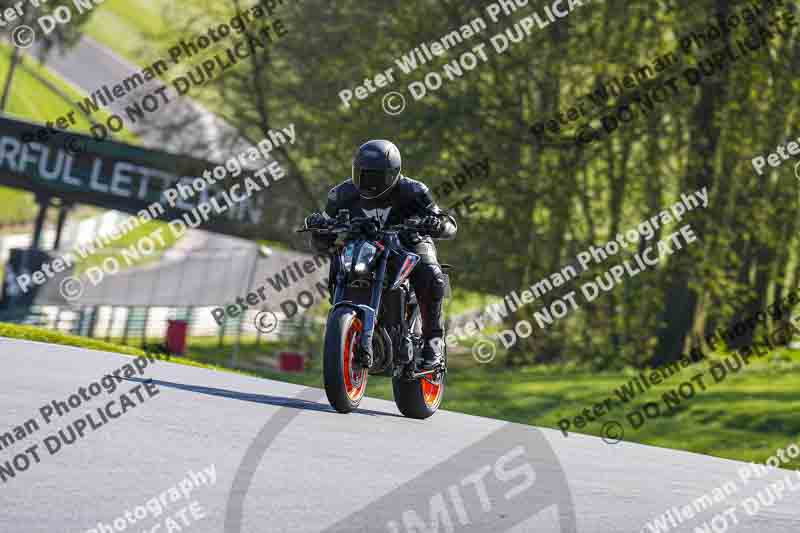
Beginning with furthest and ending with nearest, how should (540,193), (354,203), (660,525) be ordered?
(540,193), (354,203), (660,525)

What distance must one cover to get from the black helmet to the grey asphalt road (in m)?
1.74

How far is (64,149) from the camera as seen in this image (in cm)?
3266

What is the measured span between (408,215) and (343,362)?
1.53 meters

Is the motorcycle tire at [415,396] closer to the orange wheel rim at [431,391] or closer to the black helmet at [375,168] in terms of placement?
the orange wheel rim at [431,391]

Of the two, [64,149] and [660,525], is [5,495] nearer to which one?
[660,525]

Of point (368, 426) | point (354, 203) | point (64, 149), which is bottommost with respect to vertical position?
point (368, 426)

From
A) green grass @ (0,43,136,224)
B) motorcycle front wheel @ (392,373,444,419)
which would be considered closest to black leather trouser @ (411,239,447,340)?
motorcycle front wheel @ (392,373,444,419)

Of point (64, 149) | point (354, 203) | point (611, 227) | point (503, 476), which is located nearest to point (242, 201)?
point (64, 149)

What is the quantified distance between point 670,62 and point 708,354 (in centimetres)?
669

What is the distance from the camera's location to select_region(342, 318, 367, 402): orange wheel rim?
8234mm

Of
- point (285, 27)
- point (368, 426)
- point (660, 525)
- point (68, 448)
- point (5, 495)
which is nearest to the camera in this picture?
point (5, 495)

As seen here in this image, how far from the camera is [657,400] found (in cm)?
2028

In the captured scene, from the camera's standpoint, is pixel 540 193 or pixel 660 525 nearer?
pixel 660 525

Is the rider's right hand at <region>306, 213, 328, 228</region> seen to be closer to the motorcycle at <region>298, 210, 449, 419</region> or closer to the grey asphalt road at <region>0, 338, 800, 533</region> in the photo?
the motorcycle at <region>298, 210, 449, 419</region>
